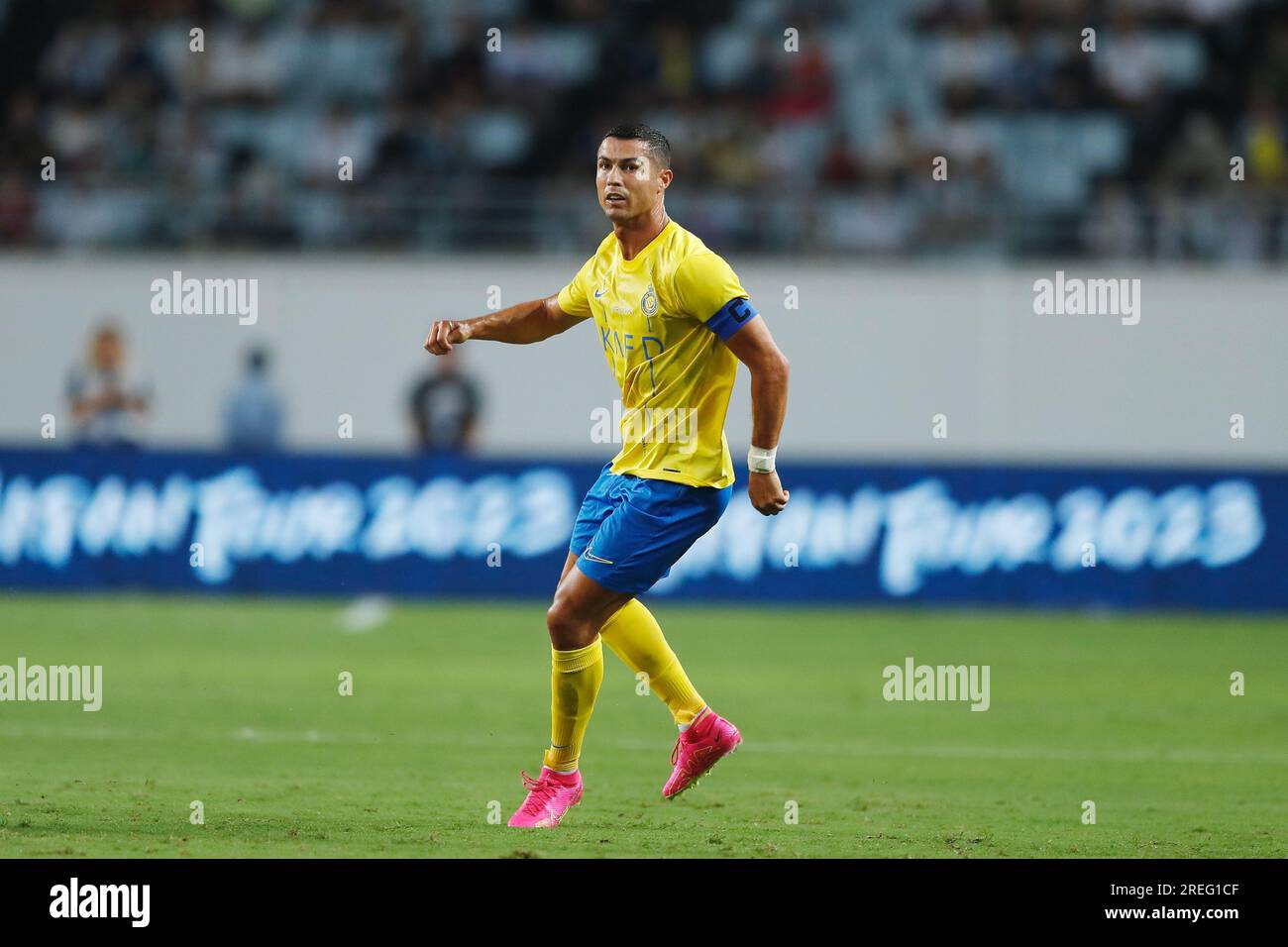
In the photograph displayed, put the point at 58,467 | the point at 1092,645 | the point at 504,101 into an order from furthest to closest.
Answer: the point at 504,101, the point at 58,467, the point at 1092,645

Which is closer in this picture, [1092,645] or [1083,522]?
[1092,645]

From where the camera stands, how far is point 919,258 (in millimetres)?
20125

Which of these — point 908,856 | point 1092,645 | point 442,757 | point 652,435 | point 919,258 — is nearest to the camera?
A: point 908,856

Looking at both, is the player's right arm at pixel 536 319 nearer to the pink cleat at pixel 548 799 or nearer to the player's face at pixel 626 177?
the player's face at pixel 626 177

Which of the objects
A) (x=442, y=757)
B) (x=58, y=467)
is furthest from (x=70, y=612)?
(x=442, y=757)

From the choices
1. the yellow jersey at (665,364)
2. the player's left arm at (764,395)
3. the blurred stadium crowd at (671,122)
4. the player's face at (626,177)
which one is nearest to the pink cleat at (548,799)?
the yellow jersey at (665,364)

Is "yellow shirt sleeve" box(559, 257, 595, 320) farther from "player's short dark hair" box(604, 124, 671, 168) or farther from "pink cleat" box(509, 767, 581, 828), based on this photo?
"pink cleat" box(509, 767, 581, 828)

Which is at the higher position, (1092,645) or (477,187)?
(477,187)

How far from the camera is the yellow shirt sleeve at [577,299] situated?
750cm

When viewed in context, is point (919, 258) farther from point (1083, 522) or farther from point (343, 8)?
point (343, 8)

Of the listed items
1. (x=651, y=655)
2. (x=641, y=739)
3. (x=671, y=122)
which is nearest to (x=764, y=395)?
(x=651, y=655)

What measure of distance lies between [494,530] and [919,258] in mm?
6421

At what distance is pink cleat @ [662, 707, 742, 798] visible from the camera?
7.52 m

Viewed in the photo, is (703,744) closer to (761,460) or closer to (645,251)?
(761,460)
